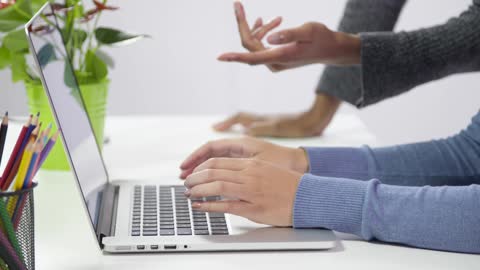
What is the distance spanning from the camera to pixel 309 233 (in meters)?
0.88

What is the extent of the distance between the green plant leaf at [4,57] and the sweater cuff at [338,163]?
496 mm

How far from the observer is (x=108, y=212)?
941 mm

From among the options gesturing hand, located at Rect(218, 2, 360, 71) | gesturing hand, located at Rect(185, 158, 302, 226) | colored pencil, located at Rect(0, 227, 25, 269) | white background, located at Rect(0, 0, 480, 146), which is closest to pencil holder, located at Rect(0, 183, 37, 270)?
colored pencil, located at Rect(0, 227, 25, 269)

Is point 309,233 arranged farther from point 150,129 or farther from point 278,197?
point 150,129

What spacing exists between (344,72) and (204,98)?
1.65m

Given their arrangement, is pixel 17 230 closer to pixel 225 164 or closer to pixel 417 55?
pixel 225 164

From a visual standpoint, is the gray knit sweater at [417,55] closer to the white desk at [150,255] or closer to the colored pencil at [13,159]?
the white desk at [150,255]

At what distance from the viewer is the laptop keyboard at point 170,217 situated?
869 millimetres

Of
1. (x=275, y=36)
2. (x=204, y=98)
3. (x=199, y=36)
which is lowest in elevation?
(x=204, y=98)

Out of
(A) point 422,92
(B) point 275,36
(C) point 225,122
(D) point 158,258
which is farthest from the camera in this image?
(A) point 422,92

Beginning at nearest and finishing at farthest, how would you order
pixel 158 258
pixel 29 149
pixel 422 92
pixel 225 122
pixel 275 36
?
pixel 29 149 < pixel 158 258 < pixel 275 36 < pixel 225 122 < pixel 422 92

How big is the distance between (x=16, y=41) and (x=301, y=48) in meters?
0.45

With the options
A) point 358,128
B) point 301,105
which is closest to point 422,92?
point 301,105

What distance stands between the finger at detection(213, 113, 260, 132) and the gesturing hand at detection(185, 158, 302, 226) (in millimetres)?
569
